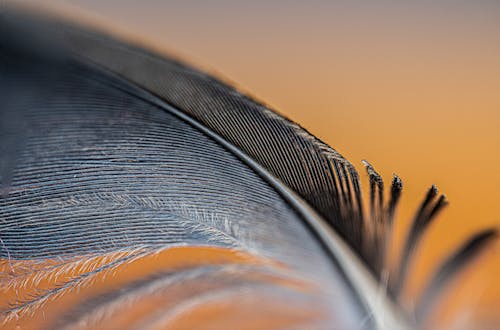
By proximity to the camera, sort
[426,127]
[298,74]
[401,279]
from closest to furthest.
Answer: [401,279]
[426,127]
[298,74]

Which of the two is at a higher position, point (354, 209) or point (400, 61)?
point (400, 61)

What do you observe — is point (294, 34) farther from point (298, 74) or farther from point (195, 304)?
point (195, 304)

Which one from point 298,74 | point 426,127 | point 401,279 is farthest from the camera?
point 298,74

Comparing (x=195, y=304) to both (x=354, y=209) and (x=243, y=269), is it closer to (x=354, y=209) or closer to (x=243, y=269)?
(x=243, y=269)

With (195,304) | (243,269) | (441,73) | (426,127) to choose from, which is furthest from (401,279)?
(441,73)

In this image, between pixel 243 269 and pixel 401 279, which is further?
pixel 243 269

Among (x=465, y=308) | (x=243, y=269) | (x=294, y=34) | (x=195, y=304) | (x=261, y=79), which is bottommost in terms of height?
(x=195, y=304)

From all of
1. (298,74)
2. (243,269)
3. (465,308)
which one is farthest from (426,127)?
(243,269)
